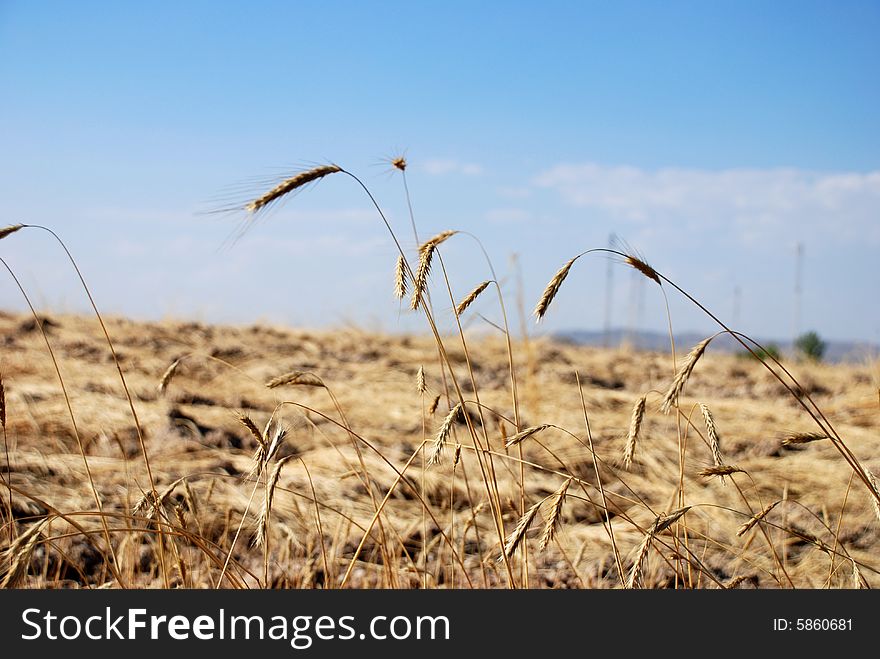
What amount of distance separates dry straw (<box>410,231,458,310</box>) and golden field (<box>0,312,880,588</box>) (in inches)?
7.3

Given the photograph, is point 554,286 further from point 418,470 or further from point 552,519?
point 418,470

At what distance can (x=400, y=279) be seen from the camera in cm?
201

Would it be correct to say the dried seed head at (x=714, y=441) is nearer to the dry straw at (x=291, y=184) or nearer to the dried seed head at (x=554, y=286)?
the dried seed head at (x=554, y=286)

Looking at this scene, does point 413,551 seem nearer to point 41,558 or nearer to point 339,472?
point 339,472

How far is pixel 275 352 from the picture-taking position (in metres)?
8.78

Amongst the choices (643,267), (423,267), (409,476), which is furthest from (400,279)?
(409,476)

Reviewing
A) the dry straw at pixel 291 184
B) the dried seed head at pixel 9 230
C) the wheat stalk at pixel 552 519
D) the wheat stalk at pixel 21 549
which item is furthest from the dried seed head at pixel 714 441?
the dried seed head at pixel 9 230

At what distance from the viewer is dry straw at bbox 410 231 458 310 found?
1.89m

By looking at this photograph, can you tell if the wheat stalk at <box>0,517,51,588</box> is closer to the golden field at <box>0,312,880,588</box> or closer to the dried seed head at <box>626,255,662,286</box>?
the golden field at <box>0,312,880,588</box>

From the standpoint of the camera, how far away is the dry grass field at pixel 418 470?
6.22 ft

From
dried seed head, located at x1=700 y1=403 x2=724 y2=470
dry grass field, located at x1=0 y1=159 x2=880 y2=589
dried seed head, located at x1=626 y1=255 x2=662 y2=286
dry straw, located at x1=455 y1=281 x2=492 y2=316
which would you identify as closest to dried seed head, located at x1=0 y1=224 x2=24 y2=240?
dry grass field, located at x1=0 y1=159 x2=880 y2=589

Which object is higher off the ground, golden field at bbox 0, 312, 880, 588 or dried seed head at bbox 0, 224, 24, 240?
dried seed head at bbox 0, 224, 24, 240

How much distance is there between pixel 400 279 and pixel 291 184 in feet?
1.26
